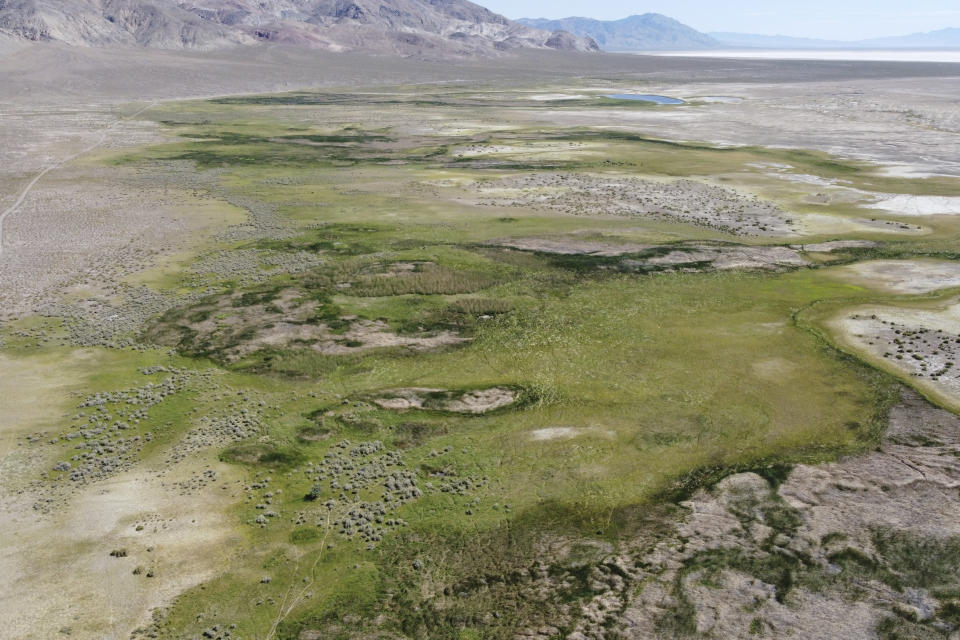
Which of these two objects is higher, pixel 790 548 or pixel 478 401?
pixel 478 401

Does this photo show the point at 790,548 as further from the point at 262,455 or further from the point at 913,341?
the point at 913,341

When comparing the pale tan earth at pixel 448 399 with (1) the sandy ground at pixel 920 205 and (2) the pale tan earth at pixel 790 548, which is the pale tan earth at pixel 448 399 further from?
(1) the sandy ground at pixel 920 205

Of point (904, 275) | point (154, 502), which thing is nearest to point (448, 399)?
point (154, 502)

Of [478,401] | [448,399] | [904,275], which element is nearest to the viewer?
[478,401]

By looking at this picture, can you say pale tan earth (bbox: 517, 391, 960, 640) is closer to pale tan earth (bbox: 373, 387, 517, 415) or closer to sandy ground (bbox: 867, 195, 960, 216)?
pale tan earth (bbox: 373, 387, 517, 415)

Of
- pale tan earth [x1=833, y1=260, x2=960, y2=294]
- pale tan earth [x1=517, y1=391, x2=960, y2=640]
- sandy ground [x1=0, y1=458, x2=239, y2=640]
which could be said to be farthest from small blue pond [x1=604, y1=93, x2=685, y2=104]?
sandy ground [x1=0, y1=458, x2=239, y2=640]

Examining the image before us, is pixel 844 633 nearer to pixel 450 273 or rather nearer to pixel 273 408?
pixel 273 408

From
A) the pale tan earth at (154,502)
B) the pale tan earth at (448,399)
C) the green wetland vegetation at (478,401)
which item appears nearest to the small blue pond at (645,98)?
the green wetland vegetation at (478,401)

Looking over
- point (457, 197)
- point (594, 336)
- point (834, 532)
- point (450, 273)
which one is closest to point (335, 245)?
point (450, 273)
